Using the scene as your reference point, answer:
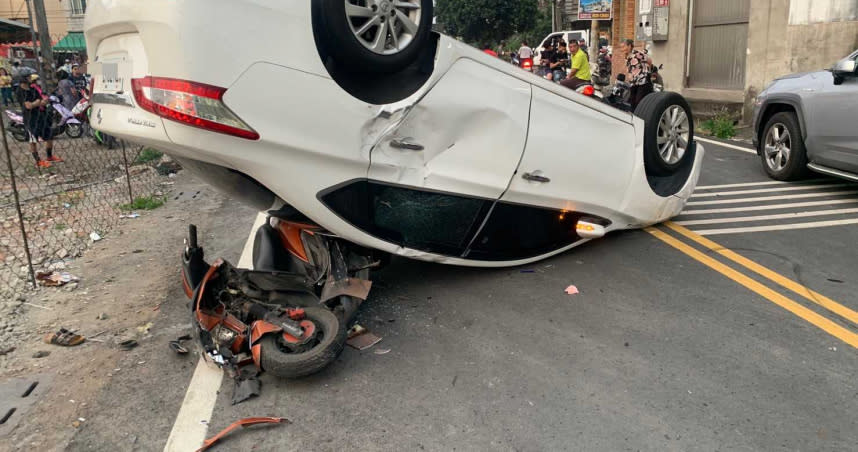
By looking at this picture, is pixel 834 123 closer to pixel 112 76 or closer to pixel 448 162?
pixel 448 162

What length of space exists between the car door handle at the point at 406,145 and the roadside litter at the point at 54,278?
328 centimetres

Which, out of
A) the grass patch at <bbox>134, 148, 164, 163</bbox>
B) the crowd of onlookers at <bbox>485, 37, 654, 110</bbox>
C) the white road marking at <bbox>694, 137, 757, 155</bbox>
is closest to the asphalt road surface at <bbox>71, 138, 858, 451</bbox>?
the crowd of onlookers at <bbox>485, 37, 654, 110</bbox>

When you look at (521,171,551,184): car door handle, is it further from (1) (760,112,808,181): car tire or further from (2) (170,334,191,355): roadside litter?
(1) (760,112,808,181): car tire

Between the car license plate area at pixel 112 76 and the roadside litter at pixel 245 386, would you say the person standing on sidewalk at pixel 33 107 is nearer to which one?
the car license plate area at pixel 112 76

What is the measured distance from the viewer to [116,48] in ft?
12.5

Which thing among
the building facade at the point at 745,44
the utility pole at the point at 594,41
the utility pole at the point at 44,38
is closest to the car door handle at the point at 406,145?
the building facade at the point at 745,44

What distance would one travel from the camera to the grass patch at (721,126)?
40.0 ft

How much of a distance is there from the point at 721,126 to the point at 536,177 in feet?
29.4

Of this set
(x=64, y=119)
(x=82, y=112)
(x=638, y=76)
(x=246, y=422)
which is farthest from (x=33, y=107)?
(x=246, y=422)

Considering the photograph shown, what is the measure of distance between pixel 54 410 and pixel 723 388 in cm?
350

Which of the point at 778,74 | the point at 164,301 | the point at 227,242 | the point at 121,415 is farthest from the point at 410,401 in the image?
the point at 778,74

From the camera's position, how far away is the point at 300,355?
11.8 feet

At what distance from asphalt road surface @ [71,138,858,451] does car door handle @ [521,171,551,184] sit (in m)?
0.78

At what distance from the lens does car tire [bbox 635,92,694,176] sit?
18.7ft
